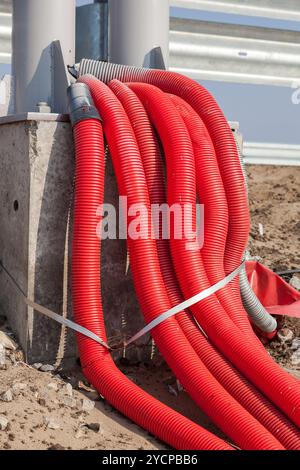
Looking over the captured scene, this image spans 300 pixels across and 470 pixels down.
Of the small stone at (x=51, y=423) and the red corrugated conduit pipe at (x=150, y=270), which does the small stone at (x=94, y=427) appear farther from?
the red corrugated conduit pipe at (x=150, y=270)

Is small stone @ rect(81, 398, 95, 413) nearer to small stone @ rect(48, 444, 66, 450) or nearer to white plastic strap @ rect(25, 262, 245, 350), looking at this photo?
white plastic strap @ rect(25, 262, 245, 350)

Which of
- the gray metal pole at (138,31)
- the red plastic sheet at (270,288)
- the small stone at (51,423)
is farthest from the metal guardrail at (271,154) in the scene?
the small stone at (51,423)

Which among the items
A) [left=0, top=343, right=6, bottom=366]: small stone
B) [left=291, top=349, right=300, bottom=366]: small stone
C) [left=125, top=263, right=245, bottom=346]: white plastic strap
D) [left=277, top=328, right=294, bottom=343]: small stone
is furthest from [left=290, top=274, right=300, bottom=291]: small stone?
[left=0, top=343, right=6, bottom=366]: small stone

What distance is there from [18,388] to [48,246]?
85 centimetres

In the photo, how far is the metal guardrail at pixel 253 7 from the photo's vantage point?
6.55 metres

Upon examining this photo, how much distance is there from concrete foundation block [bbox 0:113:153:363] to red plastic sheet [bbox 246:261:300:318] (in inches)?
56.3

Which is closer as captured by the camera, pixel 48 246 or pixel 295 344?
pixel 48 246

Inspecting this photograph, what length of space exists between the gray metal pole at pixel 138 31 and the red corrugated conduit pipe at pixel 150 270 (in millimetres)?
752

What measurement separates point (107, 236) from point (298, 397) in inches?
57.4

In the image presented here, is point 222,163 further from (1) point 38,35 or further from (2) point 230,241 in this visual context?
(1) point 38,35

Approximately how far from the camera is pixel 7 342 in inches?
149

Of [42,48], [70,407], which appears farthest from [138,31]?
[70,407]

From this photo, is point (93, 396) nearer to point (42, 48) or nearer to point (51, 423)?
point (51, 423)

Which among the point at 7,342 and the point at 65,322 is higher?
the point at 65,322
